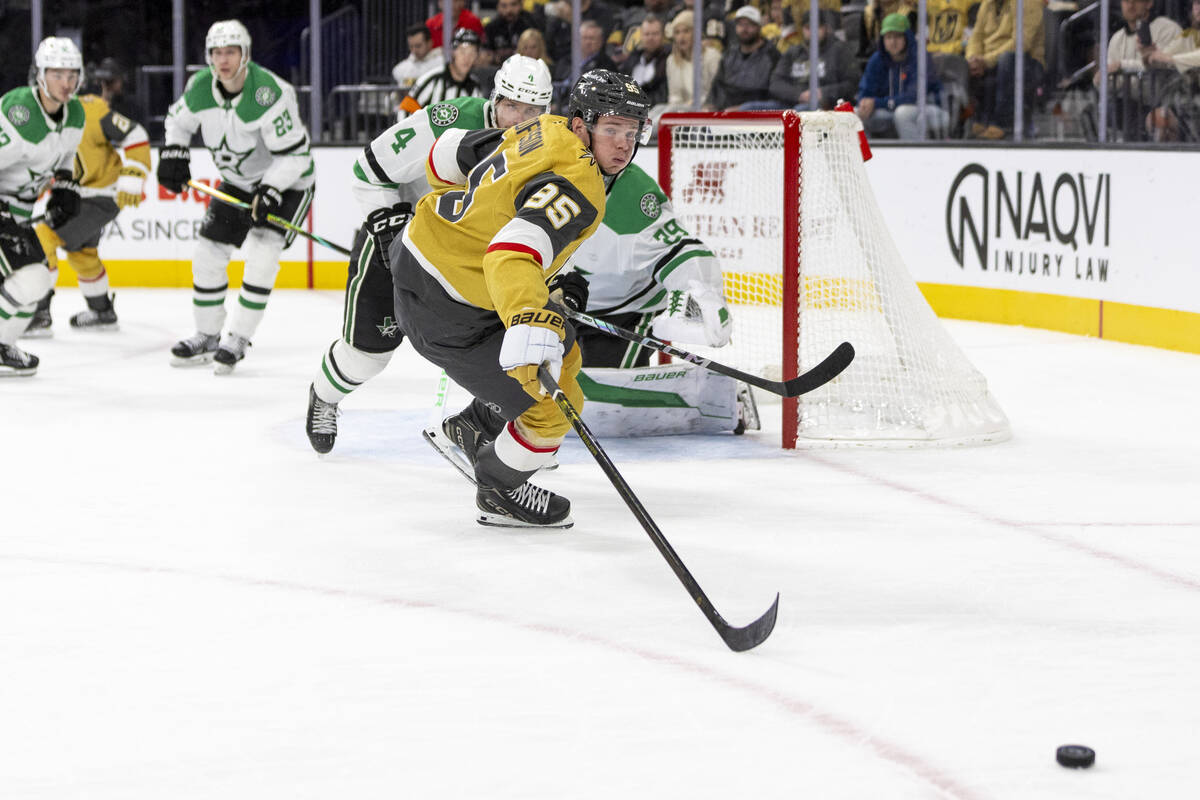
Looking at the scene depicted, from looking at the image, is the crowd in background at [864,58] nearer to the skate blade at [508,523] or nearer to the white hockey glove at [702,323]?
the white hockey glove at [702,323]

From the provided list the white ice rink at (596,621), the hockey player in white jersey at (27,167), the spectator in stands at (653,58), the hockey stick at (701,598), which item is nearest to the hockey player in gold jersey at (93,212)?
the hockey player in white jersey at (27,167)

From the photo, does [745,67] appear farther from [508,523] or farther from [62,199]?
[508,523]

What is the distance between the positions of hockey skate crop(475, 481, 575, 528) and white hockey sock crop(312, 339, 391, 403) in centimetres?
71

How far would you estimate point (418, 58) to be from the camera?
29.1 feet

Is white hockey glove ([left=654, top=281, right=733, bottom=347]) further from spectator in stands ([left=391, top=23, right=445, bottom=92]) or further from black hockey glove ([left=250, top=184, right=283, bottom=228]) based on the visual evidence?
spectator in stands ([left=391, top=23, right=445, bottom=92])

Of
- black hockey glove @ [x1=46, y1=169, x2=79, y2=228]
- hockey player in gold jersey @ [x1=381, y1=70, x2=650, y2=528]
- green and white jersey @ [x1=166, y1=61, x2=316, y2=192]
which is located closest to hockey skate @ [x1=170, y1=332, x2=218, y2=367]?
green and white jersey @ [x1=166, y1=61, x2=316, y2=192]

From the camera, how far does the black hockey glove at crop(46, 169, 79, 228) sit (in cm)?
646

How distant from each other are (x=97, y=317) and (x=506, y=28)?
9.74 ft

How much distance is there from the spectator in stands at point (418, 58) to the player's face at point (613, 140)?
5963 mm

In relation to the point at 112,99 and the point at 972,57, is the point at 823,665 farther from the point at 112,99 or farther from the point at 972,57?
the point at 112,99

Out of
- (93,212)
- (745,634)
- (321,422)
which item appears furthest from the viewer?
(93,212)

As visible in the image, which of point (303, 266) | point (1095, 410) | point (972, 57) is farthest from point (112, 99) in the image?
point (1095, 410)

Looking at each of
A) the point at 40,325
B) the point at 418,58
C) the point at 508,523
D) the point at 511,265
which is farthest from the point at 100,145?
the point at 511,265

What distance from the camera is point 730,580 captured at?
116 inches
